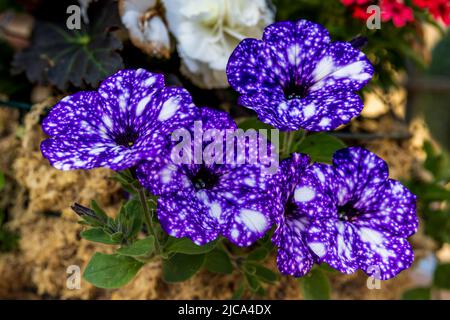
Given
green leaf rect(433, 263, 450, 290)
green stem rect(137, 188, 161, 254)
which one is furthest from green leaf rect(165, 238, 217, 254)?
green leaf rect(433, 263, 450, 290)

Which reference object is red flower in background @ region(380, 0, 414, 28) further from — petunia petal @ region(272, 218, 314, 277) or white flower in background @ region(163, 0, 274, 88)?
petunia petal @ region(272, 218, 314, 277)

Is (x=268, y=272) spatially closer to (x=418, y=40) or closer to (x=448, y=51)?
(x=418, y=40)

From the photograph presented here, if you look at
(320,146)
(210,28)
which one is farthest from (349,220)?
(210,28)

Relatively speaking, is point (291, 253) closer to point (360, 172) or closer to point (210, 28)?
point (360, 172)

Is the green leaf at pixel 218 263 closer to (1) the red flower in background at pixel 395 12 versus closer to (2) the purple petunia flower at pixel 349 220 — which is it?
(2) the purple petunia flower at pixel 349 220

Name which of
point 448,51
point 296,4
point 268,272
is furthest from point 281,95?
point 448,51

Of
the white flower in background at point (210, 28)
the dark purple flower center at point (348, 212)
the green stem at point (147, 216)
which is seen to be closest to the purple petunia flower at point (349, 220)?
the dark purple flower center at point (348, 212)
